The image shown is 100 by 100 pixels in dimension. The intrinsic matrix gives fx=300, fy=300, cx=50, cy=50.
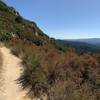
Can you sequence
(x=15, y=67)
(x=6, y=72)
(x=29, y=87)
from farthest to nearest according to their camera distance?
(x=15, y=67)
(x=6, y=72)
(x=29, y=87)

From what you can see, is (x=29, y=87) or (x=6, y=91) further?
(x=29, y=87)

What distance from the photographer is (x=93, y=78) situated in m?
12.4

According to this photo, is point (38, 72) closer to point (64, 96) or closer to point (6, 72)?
point (6, 72)

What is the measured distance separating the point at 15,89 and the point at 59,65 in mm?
2915

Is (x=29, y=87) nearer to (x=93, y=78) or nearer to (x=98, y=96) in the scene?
(x=98, y=96)

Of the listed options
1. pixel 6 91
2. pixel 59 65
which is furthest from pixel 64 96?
pixel 59 65

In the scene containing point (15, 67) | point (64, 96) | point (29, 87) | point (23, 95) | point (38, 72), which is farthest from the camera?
point (15, 67)

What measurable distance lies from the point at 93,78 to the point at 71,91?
412cm

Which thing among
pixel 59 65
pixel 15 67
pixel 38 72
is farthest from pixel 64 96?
pixel 15 67

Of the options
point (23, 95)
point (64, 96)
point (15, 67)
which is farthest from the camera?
point (15, 67)

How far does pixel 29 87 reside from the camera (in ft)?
32.4

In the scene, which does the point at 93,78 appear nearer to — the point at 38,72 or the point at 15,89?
the point at 38,72

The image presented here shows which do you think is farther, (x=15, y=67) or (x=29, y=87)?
(x=15, y=67)

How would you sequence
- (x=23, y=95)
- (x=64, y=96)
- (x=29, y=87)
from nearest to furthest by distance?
(x=64, y=96), (x=23, y=95), (x=29, y=87)
